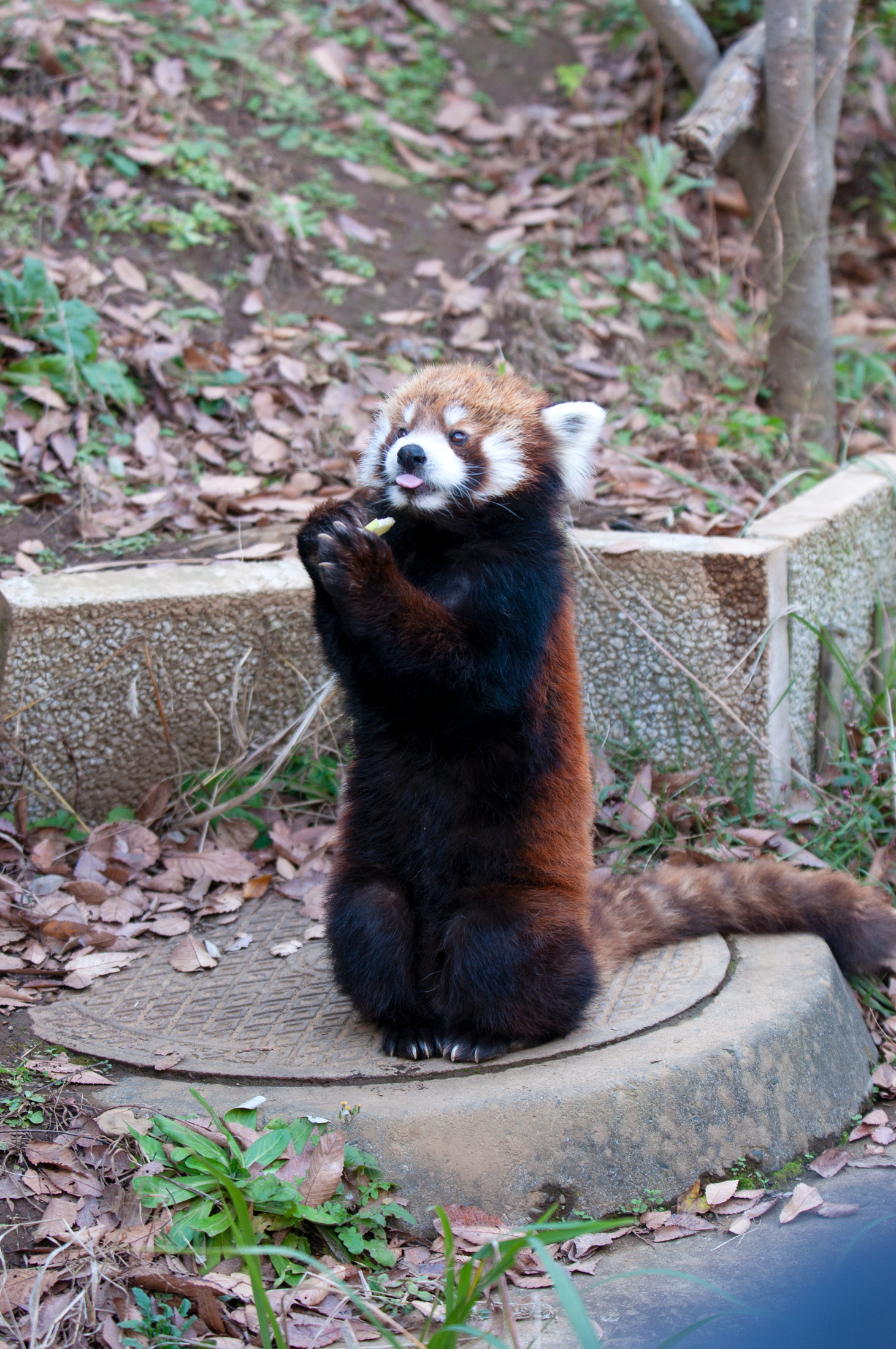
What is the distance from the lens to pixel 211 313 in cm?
612

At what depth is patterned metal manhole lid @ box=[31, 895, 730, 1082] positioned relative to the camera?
127 inches

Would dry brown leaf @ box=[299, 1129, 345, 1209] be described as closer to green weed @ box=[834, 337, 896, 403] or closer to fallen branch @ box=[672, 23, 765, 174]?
fallen branch @ box=[672, 23, 765, 174]

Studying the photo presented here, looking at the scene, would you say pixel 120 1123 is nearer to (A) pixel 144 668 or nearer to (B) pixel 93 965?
(B) pixel 93 965

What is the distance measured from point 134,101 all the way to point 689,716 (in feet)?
16.1

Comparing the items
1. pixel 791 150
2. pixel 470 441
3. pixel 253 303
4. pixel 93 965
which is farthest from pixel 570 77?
pixel 93 965

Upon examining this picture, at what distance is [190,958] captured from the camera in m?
3.88

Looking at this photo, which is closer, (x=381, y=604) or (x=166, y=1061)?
(x=381, y=604)

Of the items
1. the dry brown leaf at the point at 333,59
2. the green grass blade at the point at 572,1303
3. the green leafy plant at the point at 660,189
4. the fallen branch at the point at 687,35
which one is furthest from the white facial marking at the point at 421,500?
the dry brown leaf at the point at 333,59

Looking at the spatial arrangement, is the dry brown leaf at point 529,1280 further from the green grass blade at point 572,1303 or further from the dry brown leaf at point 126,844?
the dry brown leaf at point 126,844

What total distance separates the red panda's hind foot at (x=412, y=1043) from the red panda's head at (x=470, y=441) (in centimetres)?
147

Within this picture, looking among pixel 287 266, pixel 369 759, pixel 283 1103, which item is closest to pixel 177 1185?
pixel 283 1103

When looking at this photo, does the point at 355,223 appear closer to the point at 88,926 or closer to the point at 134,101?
the point at 134,101

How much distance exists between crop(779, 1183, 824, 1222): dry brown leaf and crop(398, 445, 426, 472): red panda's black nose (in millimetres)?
2192

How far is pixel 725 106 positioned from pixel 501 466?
10.6ft
